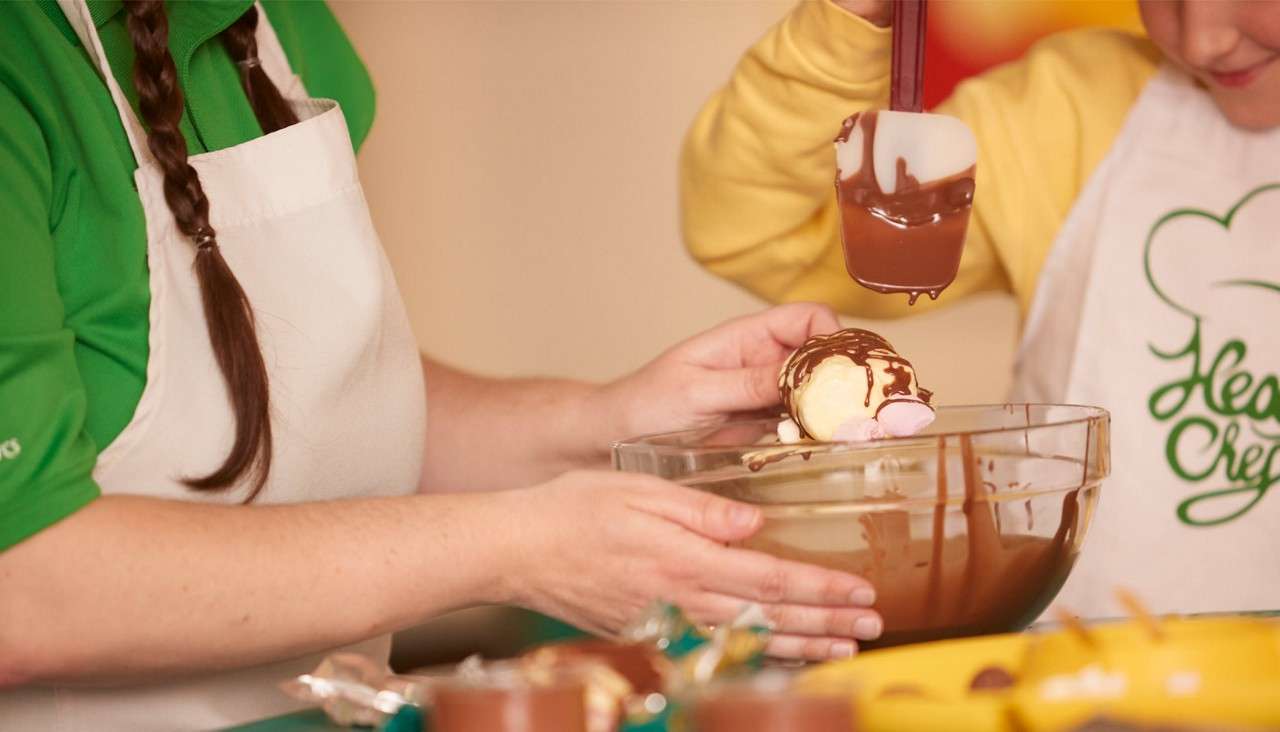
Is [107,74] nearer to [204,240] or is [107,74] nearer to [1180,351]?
[204,240]

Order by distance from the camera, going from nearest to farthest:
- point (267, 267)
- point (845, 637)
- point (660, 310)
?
point (845, 637) → point (267, 267) → point (660, 310)

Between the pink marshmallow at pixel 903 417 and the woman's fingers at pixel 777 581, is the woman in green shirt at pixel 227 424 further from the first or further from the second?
the pink marshmallow at pixel 903 417

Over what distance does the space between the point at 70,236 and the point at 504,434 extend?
55 cm

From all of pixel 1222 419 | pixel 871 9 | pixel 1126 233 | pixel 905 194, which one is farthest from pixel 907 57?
pixel 1222 419

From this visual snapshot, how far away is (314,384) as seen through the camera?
44.4 inches

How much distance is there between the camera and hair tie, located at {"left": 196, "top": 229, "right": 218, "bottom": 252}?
1049 millimetres

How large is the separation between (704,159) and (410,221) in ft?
3.78

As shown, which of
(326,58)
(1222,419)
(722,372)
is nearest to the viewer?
(722,372)

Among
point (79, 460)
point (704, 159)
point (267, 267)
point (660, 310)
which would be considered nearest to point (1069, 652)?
point (79, 460)

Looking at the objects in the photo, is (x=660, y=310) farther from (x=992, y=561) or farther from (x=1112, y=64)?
(x=992, y=561)

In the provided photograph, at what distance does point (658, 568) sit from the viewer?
0.94 meters

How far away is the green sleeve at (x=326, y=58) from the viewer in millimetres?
1368

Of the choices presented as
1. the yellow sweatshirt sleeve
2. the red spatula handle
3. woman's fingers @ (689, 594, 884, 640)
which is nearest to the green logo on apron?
the yellow sweatshirt sleeve

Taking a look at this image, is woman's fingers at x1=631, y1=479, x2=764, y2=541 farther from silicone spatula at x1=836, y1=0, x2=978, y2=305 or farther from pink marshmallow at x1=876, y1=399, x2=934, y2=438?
silicone spatula at x1=836, y1=0, x2=978, y2=305
